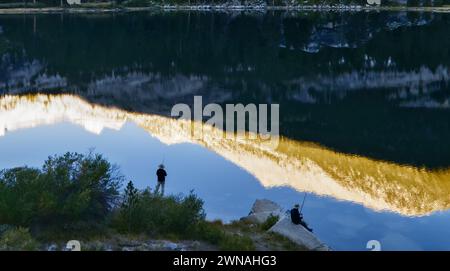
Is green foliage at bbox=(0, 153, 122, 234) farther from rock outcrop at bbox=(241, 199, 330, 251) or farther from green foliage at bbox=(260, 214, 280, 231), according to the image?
rock outcrop at bbox=(241, 199, 330, 251)

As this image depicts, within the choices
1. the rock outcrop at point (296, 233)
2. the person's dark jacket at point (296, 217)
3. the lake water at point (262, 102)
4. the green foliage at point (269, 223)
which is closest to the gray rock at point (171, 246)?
the rock outcrop at point (296, 233)

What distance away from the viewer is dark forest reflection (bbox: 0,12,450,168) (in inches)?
2266

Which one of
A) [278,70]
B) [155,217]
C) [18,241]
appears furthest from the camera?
[278,70]

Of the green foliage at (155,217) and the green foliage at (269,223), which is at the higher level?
the green foliage at (155,217)

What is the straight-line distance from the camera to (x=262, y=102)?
7075cm

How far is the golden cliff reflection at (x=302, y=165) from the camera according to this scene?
3631 centimetres

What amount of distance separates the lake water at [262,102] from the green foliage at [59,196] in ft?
28.8

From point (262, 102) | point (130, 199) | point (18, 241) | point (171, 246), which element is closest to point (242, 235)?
Result: point (171, 246)

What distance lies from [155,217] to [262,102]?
4880cm

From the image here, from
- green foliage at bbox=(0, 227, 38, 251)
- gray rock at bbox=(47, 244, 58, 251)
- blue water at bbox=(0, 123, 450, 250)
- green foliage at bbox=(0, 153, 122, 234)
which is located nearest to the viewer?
green foliage at bbox=(0, 227, 38, 251)

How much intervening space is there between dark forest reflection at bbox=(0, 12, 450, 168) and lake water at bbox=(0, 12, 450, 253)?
0.99 feet

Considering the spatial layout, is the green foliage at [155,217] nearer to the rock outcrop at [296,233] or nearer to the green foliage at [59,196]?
the green foliage at [59,196]

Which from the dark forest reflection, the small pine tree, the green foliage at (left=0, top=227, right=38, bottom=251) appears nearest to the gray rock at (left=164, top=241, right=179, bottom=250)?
the small pine tree

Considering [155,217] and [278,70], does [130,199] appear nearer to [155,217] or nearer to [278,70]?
[155,217]
